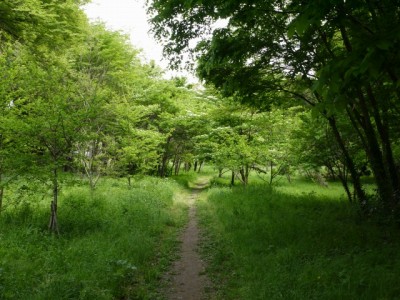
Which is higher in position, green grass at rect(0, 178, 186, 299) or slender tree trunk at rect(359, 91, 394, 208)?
slender tree trunk at rect(359, 91, 394, 208)

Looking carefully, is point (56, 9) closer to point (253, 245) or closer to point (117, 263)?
point (117, 263)

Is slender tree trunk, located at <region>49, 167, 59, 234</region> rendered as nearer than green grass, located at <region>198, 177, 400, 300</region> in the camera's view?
No

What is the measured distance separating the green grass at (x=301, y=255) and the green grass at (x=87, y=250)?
146 cm

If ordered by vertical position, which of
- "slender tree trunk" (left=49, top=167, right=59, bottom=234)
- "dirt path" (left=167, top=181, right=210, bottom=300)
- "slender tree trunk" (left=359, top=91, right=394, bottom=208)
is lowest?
"dirt path" (left=167, top=181, right=210, bottom=300)

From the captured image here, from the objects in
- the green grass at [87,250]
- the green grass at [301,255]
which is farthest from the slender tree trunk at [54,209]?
the green grass at [301,255]

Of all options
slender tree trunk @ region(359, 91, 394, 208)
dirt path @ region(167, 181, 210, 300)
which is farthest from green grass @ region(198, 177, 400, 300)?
slender tree trunk @ region(359, 91, 394, 208)

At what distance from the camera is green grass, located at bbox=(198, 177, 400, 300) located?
5399 mm

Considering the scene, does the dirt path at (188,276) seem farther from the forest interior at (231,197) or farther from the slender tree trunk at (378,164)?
the slender tree trunk at (378,164)

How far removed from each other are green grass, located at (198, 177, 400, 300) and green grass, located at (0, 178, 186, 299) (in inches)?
57.3

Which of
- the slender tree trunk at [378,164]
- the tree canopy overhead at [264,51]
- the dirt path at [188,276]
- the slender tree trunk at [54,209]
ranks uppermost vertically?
the tree canopy overhead at [264,51]

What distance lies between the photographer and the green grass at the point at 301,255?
5399 millimetres

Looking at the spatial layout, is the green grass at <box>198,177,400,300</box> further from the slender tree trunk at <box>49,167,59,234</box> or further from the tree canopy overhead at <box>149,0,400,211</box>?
the slender tree trunk at <box>49,167,59,234</box>

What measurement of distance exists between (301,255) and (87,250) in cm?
475

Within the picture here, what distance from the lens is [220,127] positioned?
1752cm
